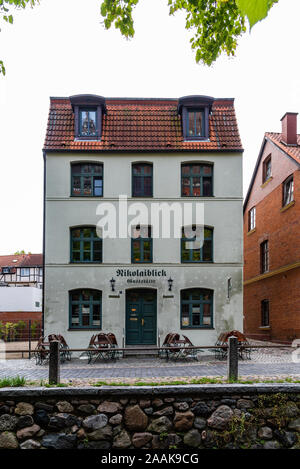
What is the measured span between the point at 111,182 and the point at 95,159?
1192mm

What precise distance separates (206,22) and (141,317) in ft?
46.8

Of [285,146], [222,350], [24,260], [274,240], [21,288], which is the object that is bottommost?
[222,350]

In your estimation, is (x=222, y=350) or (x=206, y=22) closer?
(x=206, y=22)

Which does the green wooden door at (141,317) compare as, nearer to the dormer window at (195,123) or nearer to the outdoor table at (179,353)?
the outdoor table at (179,353)

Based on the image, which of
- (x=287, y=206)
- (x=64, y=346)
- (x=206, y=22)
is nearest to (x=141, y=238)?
(x=64, y=346)

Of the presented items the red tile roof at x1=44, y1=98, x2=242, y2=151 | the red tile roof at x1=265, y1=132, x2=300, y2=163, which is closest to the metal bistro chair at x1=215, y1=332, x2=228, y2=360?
the red tile roof at x1=44, y1=98, x2=242, y2=151

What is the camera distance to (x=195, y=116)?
62.7 feet

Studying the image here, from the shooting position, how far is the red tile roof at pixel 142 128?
1830cm

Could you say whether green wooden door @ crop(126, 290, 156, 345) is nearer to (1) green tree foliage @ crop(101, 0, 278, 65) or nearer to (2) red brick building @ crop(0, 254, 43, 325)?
(2) red brick building @ crop(0, 254, 43, 325)

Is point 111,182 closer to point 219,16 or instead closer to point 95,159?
point 95,159

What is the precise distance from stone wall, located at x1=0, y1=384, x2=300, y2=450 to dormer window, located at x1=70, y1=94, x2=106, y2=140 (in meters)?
13.3

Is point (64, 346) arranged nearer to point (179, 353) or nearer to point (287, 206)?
point (179, 353)

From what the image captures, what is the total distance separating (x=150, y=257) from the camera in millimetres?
17922

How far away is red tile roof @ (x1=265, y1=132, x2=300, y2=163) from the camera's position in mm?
20222
